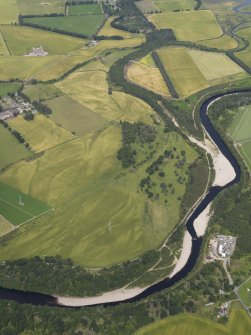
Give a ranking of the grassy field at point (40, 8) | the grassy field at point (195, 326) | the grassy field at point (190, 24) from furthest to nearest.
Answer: the grassy field at point (40, 8) → the grassy field at point (190, 24) → the grassy field at point (195, 326)

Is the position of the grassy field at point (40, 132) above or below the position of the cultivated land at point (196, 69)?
above

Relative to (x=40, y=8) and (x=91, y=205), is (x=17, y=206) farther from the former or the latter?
(x=40, y=8)

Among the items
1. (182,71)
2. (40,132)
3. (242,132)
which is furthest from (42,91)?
(242,132)

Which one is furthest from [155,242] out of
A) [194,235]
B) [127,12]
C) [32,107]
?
[127,12]

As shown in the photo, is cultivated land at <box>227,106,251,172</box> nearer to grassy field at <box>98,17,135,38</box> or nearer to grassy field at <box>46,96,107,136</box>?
grassy field at <box>46,96,107,136</box>

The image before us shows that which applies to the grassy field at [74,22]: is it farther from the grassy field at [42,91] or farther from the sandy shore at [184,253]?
the sandy shore at [184,253]

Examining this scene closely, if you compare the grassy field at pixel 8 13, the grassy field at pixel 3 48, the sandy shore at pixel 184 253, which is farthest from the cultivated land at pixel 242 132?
the grassy field at pixel 8 13
